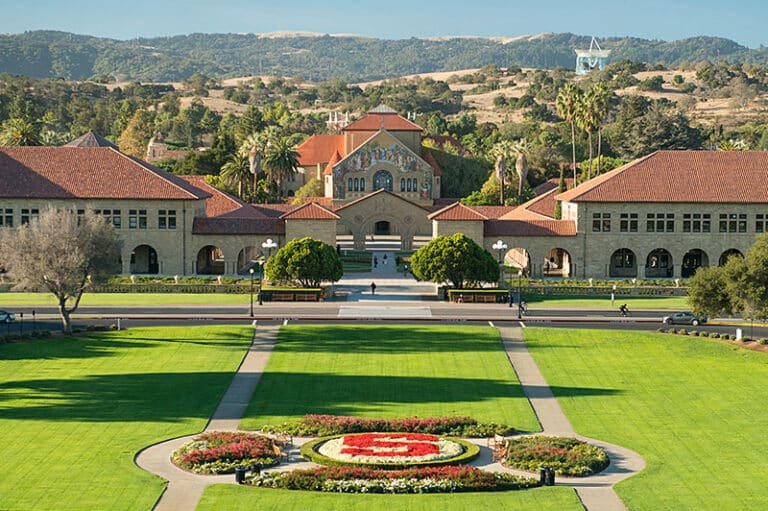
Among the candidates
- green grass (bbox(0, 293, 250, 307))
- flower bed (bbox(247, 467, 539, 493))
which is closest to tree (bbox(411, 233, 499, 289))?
green grass (bbox(0, 293, 250, 307))

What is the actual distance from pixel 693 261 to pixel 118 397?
203 feet

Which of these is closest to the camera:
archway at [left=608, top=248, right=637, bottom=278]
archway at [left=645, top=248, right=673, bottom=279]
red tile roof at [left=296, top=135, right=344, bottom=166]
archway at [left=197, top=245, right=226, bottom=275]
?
archway at [left=608, top=248, right=637, bottom=278]

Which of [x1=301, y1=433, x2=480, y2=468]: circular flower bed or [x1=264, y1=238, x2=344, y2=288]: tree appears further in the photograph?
[x1=264, y1=238, x2=344, y2=288]: tree

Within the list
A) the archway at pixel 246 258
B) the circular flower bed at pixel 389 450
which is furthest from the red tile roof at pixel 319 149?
the circular flower bed at pixel 389 450

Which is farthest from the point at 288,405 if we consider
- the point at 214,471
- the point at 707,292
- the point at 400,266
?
the point at 400,266

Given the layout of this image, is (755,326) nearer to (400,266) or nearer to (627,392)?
(627,392)

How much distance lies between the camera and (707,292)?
78.6 m

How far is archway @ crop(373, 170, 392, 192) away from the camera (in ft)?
485

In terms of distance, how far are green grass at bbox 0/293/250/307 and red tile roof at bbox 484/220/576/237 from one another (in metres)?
21.4

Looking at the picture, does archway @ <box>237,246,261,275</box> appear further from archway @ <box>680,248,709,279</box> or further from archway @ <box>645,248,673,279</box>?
archway @ <box>680,248,709,279</box>

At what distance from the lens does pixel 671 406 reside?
60656mm

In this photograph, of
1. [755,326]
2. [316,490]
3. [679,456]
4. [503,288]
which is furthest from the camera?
[503,288]

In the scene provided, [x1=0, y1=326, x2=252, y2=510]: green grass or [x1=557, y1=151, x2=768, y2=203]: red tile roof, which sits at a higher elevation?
[x1=557, y1=151, x2=768, y2=203]: red tile roof

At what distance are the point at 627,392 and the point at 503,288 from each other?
35.9 m
